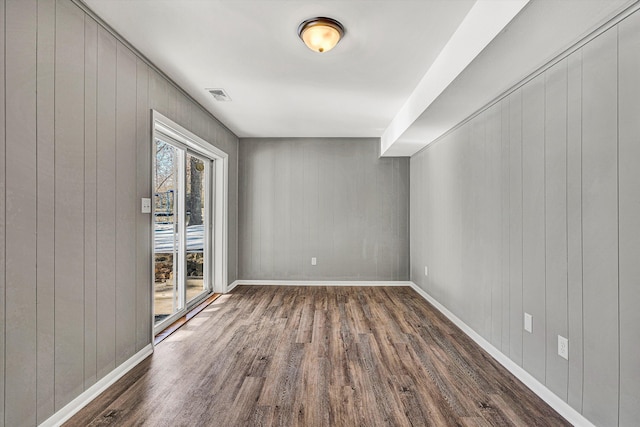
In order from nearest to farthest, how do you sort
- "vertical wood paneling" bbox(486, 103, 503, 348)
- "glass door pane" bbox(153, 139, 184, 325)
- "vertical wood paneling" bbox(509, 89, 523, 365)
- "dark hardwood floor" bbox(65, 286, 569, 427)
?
1. "dark hardwood floor" bbox(65, 286, 569, 427)
2. "vertical wood paneling" bbox(509, 89, 523, 365)
3. "vertical wood paneling" bbox(486, 103, 503, 348)
4. "glass door pane" bbox(153, 139, 184, 325)

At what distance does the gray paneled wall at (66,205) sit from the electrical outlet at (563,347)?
118 inches

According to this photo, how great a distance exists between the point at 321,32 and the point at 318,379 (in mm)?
2460

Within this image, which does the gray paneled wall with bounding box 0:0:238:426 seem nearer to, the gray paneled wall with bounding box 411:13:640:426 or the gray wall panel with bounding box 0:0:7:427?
the gray wall panel with bounding box 0:0:7:427

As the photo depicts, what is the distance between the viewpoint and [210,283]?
4855mm

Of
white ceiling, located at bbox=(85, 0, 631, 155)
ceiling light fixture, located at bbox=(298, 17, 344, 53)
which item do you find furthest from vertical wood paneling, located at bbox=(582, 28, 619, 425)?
ceiling light fixture, located at bbox=(298, 17, 344, 53)

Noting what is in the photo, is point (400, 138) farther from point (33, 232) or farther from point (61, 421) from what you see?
point (61, 421)

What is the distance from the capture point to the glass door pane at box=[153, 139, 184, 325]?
132 inches

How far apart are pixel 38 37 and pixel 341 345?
3038 millimetres

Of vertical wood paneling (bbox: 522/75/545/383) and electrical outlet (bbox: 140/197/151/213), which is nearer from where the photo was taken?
vertical wood paneling (bbox: 522/75/545/383)

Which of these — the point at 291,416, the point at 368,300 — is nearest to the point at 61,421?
the point at 291,416

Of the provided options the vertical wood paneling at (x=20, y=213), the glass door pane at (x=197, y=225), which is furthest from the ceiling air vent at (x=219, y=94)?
the vertical wood paneling at (x=20, y=213)

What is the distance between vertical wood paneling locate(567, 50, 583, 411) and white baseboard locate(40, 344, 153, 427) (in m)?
3.00

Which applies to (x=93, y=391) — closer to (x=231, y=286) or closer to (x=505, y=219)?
(x=231, y=286)

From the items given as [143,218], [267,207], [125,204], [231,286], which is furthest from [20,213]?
[267,207]
